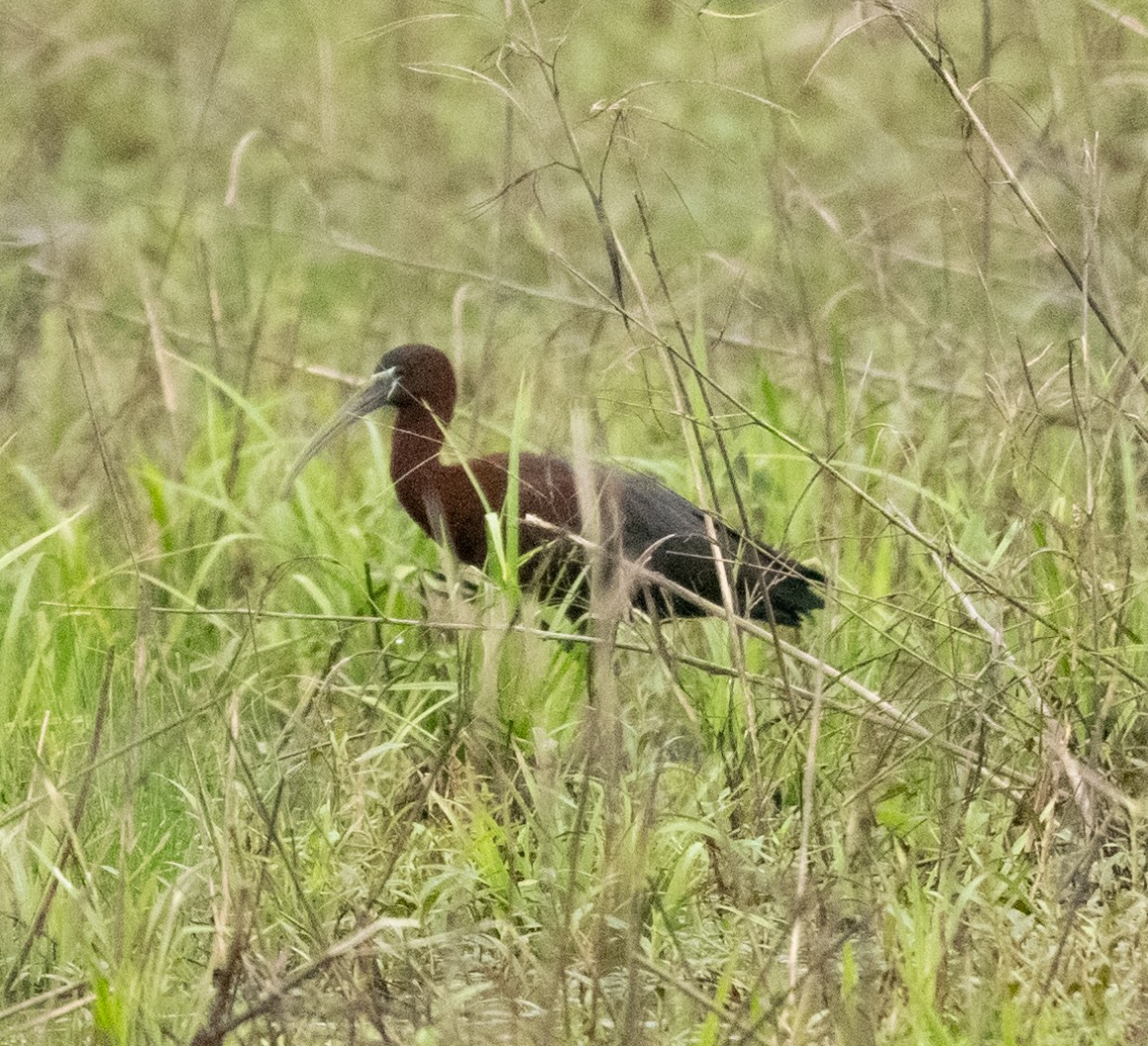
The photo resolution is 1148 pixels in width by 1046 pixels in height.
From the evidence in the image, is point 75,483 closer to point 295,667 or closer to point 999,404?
point 295,667

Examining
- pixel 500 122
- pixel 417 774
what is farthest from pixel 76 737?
pixel 500 122

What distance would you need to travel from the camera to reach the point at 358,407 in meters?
3.87

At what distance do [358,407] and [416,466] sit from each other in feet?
1.35

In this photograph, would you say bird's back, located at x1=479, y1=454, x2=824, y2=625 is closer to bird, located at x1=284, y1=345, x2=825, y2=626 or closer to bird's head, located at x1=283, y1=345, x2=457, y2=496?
bird, located at x1=284, y1=345, x2=825, y2=626

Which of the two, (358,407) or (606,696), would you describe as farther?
(358,407)

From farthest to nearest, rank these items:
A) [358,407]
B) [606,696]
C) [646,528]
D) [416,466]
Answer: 1. [358,407]
2. [646,528]
3. [416,466]
4. [606,696]

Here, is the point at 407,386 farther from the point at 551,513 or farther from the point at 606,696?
the point at 606,696

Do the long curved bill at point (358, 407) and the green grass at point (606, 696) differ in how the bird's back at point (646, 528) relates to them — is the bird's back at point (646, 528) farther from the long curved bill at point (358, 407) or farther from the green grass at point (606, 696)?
the long curved bill at point (358, 407)

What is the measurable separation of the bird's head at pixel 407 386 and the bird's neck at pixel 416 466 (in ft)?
0.08

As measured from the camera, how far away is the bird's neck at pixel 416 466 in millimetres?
3541

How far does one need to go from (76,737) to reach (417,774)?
19.0 inches

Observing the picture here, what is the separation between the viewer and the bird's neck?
354 cm

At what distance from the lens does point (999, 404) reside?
2.57m

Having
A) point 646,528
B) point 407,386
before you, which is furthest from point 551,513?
point 407,386
